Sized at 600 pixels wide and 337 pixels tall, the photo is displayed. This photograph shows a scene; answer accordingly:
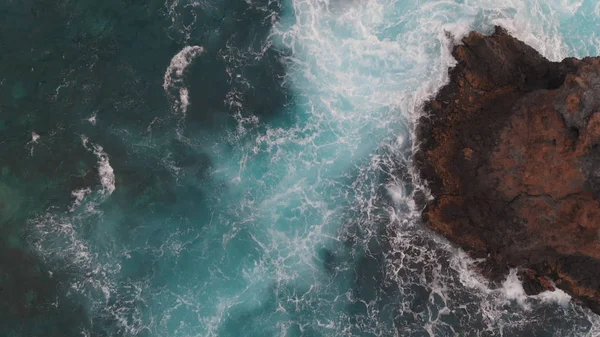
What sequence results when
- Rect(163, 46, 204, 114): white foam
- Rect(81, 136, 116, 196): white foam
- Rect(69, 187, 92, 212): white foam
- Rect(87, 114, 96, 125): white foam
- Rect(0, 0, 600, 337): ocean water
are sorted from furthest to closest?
Rect(163, 46, 204, 114): white foam < Rect(87, 114, 96, 125): white foam < Rect(81, 136, 116, 196): white foam < Rect(69, 187, 92, 212): white foam < Rect(0, 0, 600, 337): ocean water

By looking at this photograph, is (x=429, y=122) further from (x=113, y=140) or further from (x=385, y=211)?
(x=113, y=140)

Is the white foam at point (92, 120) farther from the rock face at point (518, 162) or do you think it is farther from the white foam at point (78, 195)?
the rock face at point (518, 162)

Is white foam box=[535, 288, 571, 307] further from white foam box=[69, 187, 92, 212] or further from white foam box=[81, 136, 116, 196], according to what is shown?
white foam box=[69, 187, 92, 212]

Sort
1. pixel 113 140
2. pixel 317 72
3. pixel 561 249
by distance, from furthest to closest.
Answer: pixel 317 72 → pixel 113 140 → pixel 561 249

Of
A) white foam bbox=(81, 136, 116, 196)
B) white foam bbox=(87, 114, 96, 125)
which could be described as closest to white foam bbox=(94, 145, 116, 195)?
white foam bbox=(81, 136, 116, 196)

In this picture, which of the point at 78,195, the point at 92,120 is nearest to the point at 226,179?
the point at 78,195

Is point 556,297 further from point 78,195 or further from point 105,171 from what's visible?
point 78,195

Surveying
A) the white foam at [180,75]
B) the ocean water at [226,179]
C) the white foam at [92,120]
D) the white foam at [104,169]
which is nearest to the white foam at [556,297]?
the ocean water at [226,179]

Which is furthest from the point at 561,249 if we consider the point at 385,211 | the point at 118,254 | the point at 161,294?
the point at 118,254
